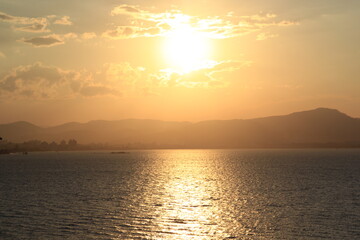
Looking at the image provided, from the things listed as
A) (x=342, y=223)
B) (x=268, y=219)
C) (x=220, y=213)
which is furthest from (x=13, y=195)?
(x=342, y=223)

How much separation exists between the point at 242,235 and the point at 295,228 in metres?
8.42

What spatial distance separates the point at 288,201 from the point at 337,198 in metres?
11.1

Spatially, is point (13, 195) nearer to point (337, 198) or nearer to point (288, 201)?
point (288, 201)

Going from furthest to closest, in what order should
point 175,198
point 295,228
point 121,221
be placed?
point 175,198 < point 121,221 < point 295,228

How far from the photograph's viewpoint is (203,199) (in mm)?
82312

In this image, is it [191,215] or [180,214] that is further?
[180,214]

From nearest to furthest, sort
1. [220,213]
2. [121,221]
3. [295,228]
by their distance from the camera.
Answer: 1. [295,228]
2. [121,221]
3. [220,213]

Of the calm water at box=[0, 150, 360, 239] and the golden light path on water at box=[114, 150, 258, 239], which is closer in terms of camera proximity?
the calm water at box=[0, 150, 360, 239]

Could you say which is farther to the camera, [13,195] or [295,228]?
[13,195]

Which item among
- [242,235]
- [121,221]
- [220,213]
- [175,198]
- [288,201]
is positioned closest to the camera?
[242,235]

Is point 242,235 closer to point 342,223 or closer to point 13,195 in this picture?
point 342,223

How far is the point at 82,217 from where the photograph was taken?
2361 inches

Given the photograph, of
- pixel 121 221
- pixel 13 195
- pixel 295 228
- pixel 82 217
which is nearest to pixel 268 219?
pixel 295 228

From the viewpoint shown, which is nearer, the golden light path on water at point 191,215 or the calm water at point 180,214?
the calm water at point 180,214
